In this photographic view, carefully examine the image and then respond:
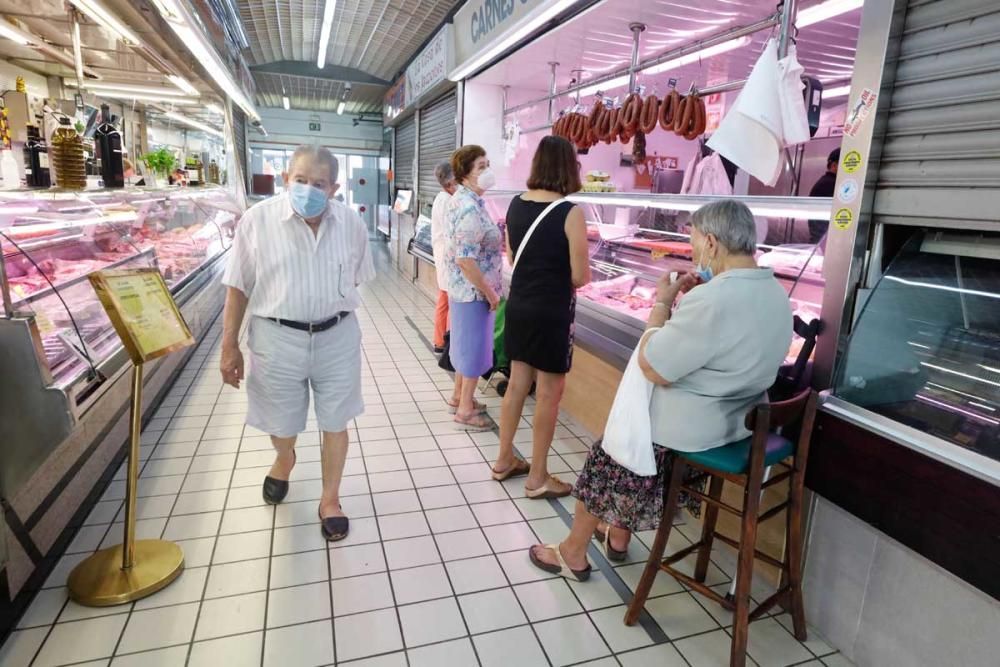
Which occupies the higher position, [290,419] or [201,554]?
[290,419]

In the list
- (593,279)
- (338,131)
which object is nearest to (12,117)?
(593,279)

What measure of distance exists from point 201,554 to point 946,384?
287 cm

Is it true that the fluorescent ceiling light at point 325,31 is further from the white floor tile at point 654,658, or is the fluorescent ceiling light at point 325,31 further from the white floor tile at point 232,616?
the white floor tile at point 654,658

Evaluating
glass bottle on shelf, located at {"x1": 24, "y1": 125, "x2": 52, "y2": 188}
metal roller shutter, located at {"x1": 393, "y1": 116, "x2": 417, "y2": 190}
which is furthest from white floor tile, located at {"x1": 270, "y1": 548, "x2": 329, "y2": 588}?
metal roller shutter, located at {"x1": 393, "y1": 116, "x2": 417, "y2": 190}

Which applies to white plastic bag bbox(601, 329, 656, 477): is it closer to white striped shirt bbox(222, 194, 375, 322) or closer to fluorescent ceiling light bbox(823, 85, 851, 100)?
white striped shirt bbox(222, 194, 375, 322)

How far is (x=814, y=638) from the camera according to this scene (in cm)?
225

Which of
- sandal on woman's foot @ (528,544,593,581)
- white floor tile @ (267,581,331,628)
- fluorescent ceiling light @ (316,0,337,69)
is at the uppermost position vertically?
fluorescent ceiling light @ (316,0,337,69)

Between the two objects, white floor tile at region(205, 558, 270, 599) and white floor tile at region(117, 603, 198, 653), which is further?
white floor tile at region(205, 558, 270, 599)

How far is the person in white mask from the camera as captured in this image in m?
3.51

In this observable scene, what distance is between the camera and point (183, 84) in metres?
6.46

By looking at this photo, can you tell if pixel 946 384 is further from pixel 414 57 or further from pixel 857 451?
pixel 414 57

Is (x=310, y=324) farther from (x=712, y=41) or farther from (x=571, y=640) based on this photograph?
(x=712, y=41)

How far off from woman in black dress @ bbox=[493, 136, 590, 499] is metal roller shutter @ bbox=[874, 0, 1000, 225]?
1216mm

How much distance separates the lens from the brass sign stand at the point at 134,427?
2.09 meters
